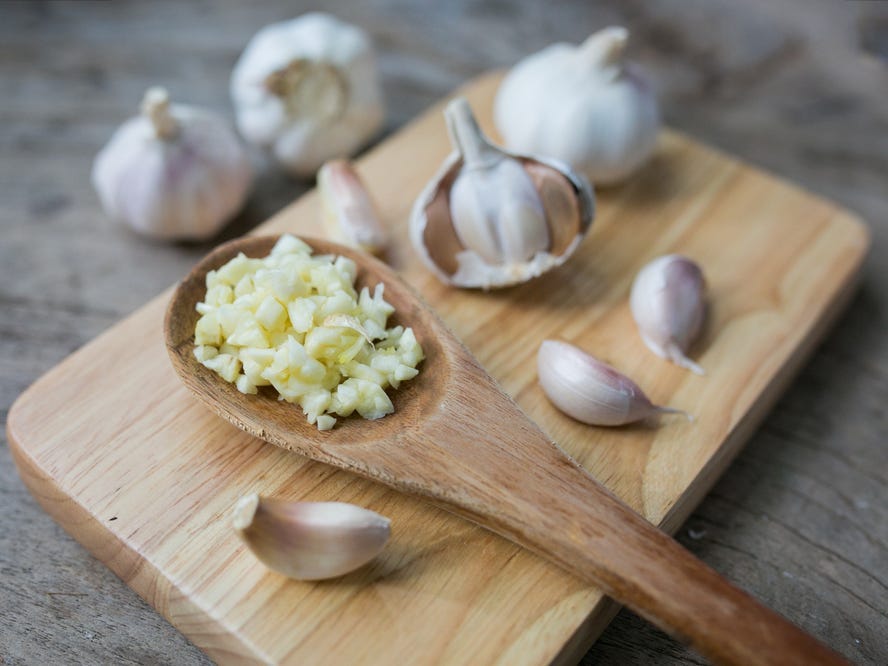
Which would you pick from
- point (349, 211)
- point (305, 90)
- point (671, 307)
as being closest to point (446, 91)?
point (305, 90)

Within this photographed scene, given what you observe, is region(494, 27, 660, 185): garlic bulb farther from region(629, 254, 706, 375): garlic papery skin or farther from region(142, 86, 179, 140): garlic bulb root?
region(142, 86, 179, 140): garlic bulb root

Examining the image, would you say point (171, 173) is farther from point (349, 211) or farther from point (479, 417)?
point (479, 417)

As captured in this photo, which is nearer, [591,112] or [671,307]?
[671,307]

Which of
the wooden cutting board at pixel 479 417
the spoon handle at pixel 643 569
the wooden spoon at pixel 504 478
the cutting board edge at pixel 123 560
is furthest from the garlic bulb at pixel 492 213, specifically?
the cutting board edge at pixel 123 560

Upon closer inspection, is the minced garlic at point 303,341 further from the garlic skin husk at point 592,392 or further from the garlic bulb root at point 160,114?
the garlic bulb root at point 160,114

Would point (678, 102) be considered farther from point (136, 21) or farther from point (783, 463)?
point (136, 21)

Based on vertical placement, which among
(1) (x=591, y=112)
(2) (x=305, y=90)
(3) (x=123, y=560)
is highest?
(1) (x=591, y=112)
